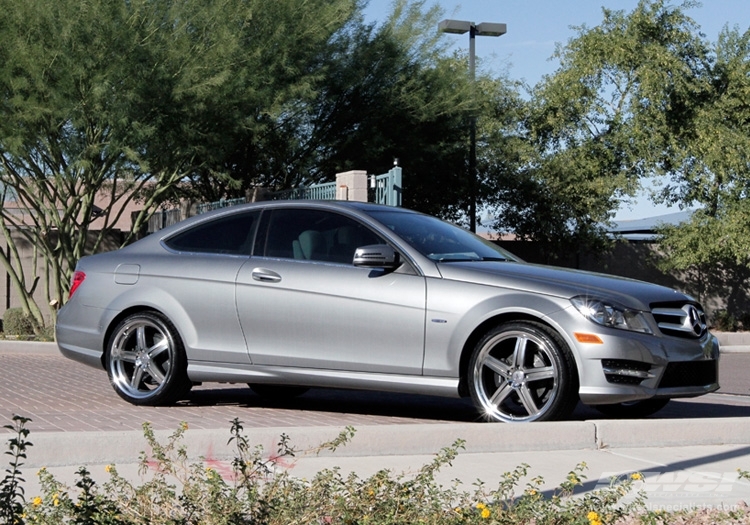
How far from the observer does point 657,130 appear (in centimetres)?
2850

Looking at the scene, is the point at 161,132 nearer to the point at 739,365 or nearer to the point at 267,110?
the point at 267,110

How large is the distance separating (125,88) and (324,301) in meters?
10.7

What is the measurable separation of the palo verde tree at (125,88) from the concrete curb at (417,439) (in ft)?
39.3

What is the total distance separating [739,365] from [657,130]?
12.0 meters

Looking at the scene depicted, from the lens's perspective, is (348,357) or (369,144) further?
(369,144)

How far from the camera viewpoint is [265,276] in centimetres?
895

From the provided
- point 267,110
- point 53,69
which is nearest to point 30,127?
point 53,69

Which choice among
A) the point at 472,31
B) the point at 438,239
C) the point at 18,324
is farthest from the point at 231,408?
the point at 472,31

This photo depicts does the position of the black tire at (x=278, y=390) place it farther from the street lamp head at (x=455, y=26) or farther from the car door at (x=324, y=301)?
the street lamp head at (x=455, y=26)

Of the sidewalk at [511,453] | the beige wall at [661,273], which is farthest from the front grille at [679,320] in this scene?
the beige wall at [661,273]

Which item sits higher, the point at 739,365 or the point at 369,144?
the point at 369,144

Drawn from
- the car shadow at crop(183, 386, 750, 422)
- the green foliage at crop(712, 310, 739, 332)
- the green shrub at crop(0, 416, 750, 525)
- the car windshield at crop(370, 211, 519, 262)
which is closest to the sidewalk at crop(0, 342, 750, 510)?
the car shadow at crop(183, 386, 750, 422)

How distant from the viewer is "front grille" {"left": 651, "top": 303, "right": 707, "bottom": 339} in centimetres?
809

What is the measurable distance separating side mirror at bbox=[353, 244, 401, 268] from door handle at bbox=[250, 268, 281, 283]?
80 cm
